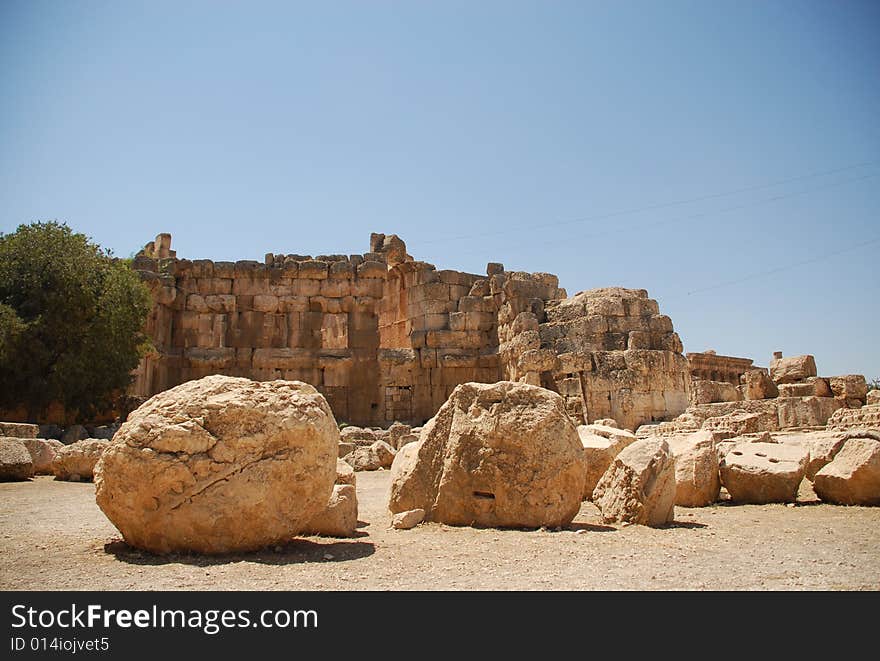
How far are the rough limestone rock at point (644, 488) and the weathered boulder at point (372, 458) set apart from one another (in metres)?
6.78

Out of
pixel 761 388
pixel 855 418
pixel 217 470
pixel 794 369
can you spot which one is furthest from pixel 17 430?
pixel 794 369

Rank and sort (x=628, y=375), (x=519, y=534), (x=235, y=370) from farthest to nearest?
(x=235, y=370) < (x=628, y=375) < (x=519, y=534)

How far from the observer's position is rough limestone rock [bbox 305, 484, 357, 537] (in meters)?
5.52

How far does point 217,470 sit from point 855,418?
34.0 feet

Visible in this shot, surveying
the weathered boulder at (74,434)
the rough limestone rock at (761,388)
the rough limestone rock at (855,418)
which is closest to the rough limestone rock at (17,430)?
the weathered boulder at (74,434)

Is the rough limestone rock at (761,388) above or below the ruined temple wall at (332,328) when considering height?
below

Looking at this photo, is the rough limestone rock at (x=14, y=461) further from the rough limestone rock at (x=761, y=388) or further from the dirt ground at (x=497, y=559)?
the rough limestone rock at (x=761, y=388)

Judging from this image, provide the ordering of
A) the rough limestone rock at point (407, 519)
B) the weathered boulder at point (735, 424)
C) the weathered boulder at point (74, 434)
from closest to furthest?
the rough limestone rock at point (407, 519)
the weathered boulder at point (735, 424)
the weathered boulder at point (74, 434)

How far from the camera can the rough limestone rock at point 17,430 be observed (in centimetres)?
1075

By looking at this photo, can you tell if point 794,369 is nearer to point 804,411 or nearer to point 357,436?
point 804,411

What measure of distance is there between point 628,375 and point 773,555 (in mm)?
8594
